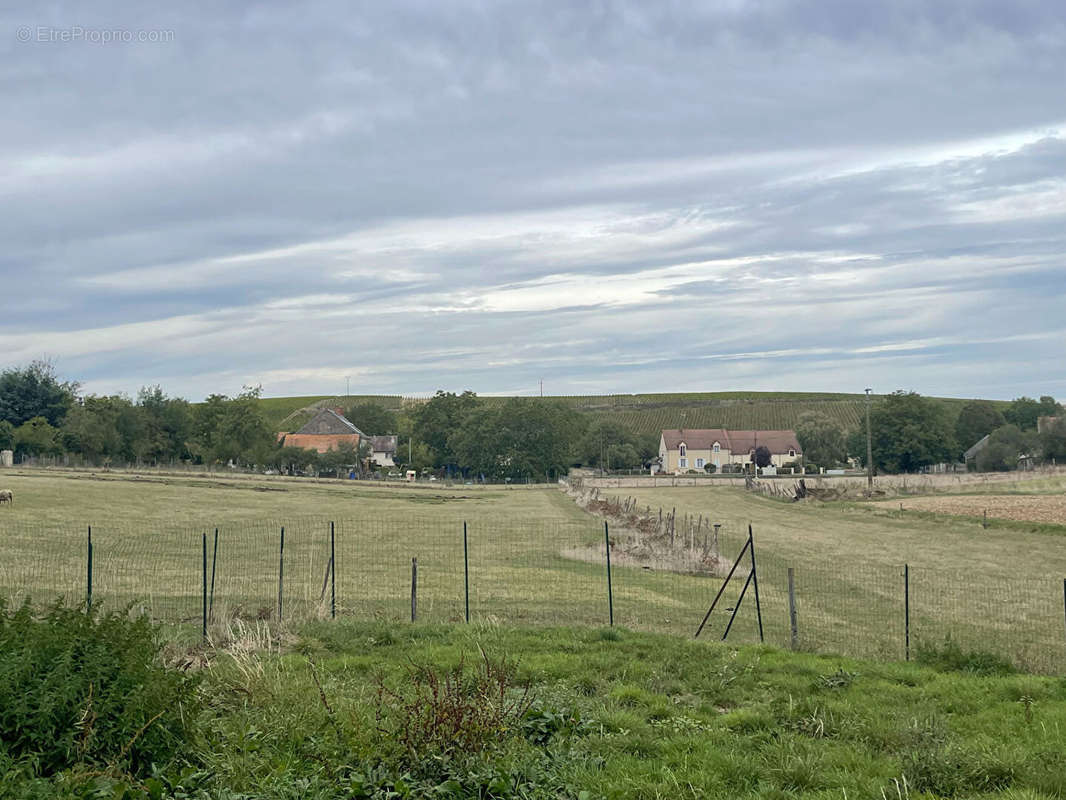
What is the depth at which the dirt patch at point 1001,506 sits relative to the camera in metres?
49.3

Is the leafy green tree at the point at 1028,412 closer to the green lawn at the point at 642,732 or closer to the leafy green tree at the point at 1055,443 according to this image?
the leafy green tree at the point at 1055,443

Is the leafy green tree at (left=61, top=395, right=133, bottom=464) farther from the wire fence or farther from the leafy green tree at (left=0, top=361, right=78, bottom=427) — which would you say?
the wire fence

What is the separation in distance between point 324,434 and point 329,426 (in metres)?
3.13

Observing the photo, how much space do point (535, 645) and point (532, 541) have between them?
24460 millimetres

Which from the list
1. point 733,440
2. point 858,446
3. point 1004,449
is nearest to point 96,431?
point 858,446

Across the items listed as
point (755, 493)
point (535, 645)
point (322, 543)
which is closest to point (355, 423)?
point (755, 493)

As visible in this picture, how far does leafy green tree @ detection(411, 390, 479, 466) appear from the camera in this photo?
459 feet

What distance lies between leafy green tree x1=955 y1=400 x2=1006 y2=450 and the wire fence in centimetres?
12172

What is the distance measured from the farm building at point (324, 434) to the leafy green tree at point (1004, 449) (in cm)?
8654

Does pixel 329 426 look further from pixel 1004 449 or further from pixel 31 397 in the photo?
pixel 1004 449

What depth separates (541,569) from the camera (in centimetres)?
2880

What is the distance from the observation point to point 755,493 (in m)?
85.2

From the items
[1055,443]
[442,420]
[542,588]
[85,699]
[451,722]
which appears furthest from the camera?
[442,420]

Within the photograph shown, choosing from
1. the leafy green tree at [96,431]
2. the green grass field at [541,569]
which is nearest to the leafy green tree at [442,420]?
the leafy green tree at [96,431]
